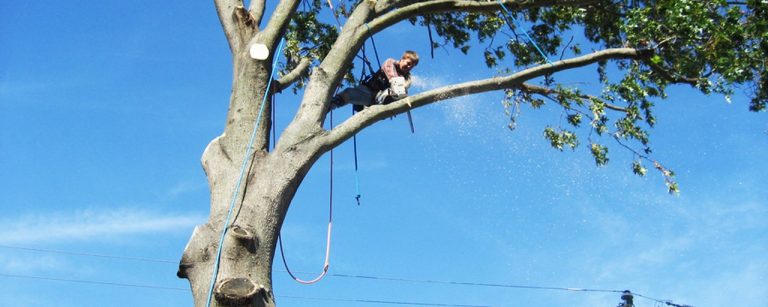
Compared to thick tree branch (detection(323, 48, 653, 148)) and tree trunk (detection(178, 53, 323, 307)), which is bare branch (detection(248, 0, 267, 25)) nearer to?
tree trunk (detection(178, 53, 323, 307))

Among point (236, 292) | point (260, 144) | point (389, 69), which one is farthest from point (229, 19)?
point (236, 292)

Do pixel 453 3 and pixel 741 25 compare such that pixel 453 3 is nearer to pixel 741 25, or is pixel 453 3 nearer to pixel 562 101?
pixel 562 101

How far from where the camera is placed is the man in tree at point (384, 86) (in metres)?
7.04

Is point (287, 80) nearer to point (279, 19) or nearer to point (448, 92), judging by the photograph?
point (279, 19)

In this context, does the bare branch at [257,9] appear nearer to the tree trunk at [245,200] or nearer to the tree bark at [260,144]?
the tree bark at [260,144]

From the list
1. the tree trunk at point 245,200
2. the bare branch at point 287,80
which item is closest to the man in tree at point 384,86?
the bare branch at point 287,80

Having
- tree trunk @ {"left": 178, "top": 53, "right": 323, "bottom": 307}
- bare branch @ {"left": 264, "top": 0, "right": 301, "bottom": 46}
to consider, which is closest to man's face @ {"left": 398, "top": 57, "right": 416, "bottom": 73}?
bare branch @ {"left": 264, "top": 0, "right": 301, "bottom": 46}

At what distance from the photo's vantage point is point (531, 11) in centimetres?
885

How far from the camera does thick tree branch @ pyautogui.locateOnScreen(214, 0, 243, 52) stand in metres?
6.41

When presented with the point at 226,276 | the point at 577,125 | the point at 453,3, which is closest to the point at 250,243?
the point at 226,276

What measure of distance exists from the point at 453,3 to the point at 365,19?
0.77m

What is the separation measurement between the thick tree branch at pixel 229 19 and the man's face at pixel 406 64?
1594 millimetres

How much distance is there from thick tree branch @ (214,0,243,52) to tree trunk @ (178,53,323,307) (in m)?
0.29

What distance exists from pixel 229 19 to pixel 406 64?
175cm
